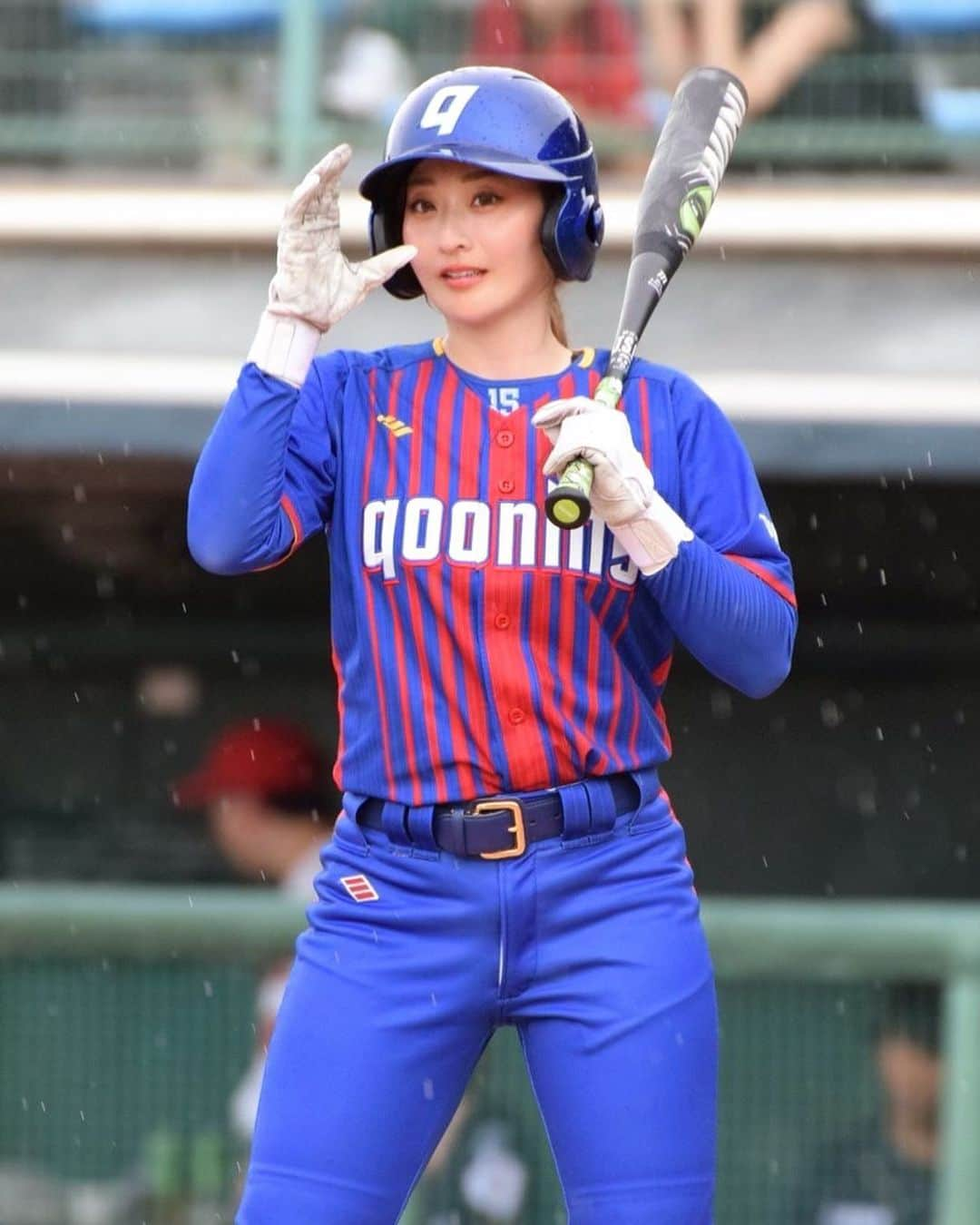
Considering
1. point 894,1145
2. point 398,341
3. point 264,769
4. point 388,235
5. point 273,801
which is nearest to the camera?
point 388,235

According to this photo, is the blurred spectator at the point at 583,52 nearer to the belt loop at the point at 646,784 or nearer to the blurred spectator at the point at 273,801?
the blurred spectator at the point at 273,801

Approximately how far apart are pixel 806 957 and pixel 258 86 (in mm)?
4680

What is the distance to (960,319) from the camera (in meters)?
6.82

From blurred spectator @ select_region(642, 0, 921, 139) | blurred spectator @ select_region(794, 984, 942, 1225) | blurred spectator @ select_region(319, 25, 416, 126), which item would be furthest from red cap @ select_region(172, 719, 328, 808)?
blurred spectator @ select_region(642, 0, 921, 139)

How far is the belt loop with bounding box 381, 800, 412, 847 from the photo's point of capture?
257 centimetres

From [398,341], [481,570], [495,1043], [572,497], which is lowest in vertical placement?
[495,1043]

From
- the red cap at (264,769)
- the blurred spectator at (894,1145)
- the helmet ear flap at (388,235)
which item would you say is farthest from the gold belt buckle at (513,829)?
the red cap at (264,769)

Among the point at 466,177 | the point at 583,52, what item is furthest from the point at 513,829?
the point at 583,52

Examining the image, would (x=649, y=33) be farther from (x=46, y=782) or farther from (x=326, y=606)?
(x=46, y=782)

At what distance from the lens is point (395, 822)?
8.43 ft

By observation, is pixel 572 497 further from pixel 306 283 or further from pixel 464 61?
pixel 464 61

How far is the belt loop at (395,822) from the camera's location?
257cm

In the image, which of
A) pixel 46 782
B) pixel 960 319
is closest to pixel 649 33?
pixel 960 319

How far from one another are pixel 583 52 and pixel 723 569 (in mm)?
4990
